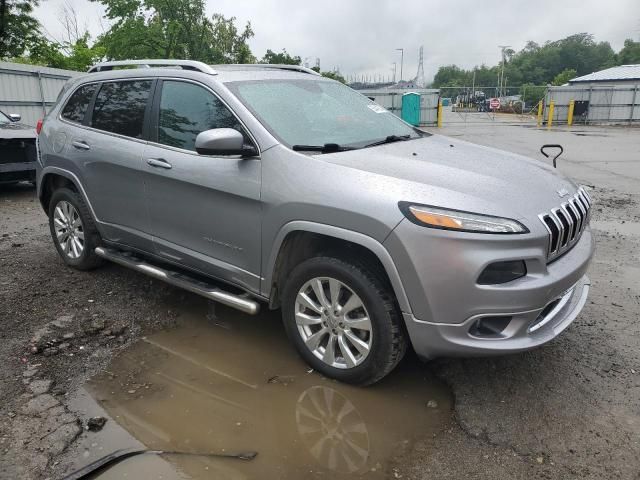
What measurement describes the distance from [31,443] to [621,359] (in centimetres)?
346

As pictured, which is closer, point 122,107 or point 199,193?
point 199,193

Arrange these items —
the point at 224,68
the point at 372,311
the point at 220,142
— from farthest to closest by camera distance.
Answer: the point at 224,68, the point at 220,142, the point at 372,311

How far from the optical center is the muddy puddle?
2.60m

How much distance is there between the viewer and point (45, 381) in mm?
3273

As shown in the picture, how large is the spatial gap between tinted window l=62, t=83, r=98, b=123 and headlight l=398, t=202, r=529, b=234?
10.9ft

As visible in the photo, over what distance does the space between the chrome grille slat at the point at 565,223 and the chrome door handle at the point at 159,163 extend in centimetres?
241

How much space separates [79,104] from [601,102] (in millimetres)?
31213

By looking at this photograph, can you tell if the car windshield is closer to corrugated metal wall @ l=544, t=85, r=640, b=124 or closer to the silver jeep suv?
the silver jeep suv

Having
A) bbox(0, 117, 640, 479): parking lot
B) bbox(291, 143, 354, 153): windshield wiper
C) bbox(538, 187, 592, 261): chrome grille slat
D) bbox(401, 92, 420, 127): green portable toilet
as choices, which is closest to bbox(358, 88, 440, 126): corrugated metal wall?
bbox(401, 92, 420, 127): green portable toilet

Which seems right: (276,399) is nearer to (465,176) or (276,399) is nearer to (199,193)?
(199,193)

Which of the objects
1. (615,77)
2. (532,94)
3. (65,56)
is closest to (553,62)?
(532,94)

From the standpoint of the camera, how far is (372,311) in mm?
2893

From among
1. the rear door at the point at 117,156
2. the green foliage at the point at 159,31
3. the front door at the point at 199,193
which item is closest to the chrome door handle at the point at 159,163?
the front door at the point at 199,193

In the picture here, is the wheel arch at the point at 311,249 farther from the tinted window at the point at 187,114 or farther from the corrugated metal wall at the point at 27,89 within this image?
the corrugated metal wall at the point at 27,89
